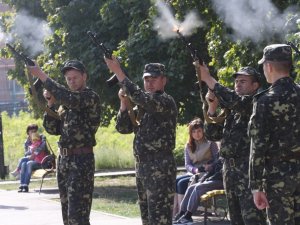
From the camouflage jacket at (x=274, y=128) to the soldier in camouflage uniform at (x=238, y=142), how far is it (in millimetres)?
959

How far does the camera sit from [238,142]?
22.8ft

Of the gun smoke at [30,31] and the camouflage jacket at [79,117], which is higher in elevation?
the gun smoke at [30,31]

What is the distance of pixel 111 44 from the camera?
16156 mm

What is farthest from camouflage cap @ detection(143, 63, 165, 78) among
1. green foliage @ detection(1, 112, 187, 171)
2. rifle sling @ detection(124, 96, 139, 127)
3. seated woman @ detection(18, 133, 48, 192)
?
green foliage @ detection(1, 112, 187, 171)

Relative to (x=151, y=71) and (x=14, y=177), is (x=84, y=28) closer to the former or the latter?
(x=14, y=177)

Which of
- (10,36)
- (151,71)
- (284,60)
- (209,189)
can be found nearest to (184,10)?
Answer: (209,189)

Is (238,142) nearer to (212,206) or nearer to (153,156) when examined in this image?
(153,156)

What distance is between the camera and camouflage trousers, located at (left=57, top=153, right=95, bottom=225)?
302 inches

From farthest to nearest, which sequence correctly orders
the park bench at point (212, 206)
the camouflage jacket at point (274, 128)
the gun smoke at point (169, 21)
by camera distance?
1. the gun smoke at point (169, 21)
2. the park bench at point (212, 206)
3. the camouflage jacket at point (274, 128)

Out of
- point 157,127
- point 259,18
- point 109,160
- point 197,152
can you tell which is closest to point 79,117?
point 157,127

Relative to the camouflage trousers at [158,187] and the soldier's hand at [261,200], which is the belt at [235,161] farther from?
the soldier's hand at [261,200]

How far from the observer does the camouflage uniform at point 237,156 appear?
6750mm

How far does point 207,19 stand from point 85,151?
457cm

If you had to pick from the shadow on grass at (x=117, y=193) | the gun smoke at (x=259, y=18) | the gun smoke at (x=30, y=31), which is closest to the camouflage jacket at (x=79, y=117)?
the gun smoke at (x=259, y=18)
